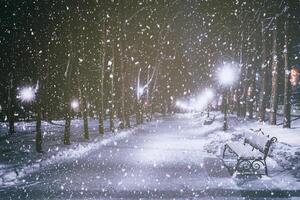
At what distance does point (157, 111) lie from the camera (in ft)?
268

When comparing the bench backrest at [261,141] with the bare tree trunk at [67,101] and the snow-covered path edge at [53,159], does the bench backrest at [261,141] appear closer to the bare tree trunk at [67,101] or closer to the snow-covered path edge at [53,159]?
the snow-covered path edge at [53,159]

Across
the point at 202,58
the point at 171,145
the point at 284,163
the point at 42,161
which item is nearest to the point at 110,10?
the point at 171,145

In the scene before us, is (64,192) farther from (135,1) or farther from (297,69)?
(297,69)

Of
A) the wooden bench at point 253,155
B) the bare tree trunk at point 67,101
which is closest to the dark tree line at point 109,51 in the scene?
the bare tree trunk at point 67,101

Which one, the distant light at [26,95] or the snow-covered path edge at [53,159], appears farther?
the distant light at [26,95]

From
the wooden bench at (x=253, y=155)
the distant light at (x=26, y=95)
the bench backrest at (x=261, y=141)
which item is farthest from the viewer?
the distant light at (x=26, y=95)

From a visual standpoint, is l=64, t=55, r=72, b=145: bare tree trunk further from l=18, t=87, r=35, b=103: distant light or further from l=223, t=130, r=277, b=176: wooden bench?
l=18, t=87, r=35, b=103: distant light

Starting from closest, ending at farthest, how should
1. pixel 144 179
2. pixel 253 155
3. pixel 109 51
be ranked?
1. pixel 144 179
2. pixel 253 155
3. pixel 109 51

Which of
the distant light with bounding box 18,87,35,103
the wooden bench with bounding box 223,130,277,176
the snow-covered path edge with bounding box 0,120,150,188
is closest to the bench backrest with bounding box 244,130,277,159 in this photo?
the wooden bench with bounding box 223,130,277,176

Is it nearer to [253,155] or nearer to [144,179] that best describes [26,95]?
[144,179]

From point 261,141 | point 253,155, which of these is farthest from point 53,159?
point 261,141

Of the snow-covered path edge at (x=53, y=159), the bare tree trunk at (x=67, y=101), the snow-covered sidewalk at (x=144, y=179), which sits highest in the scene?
the bare tree trunk at (x=67, y=101)

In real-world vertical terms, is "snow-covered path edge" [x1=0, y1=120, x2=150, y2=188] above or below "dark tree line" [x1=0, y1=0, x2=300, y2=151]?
below

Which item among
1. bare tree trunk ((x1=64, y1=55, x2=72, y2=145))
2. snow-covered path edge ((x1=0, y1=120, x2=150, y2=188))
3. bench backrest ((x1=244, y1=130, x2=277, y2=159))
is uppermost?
bare tree trunk ((x1=64, y1=55, x2=72, y2=145))
